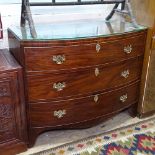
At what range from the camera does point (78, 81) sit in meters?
1.68

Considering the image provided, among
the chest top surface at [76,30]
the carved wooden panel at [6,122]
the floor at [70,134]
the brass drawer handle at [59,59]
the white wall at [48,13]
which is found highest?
the white wall at [48,13]

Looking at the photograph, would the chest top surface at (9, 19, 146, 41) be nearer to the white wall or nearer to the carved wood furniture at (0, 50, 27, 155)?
the white wall

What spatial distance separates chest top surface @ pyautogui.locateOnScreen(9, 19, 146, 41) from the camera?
1557 millimetres

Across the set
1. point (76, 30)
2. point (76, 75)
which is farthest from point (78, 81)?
point (76, 30)

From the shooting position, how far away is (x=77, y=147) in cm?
184

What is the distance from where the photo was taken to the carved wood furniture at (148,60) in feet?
6.08

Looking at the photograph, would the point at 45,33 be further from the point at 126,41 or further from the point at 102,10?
the point at 102,10

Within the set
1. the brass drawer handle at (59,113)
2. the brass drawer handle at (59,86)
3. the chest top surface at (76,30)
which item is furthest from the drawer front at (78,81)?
the chest top surface at (76,30)

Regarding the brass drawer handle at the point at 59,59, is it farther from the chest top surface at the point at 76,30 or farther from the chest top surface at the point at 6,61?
the chest top surface at the point at 6,61

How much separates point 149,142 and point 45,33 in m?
1.18

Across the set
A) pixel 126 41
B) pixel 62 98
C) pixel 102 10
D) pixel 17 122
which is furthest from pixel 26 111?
pixel 102 10

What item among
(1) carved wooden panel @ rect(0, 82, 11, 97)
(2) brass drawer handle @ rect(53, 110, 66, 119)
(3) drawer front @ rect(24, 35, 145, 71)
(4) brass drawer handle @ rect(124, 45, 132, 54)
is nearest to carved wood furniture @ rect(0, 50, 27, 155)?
(1) carved wooden panel @ rect(0, 82, 11, 97)

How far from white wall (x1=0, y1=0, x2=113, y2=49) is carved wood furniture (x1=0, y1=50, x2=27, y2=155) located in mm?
269

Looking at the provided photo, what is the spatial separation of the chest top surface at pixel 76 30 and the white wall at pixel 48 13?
2.6 inches
